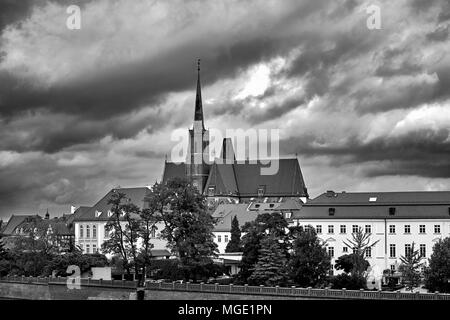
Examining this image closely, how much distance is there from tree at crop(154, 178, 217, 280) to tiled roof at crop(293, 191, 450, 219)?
20.8 meters

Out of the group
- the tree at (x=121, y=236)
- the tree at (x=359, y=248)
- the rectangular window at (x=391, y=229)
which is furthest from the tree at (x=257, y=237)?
the rectangular window at (x=391, y=229)

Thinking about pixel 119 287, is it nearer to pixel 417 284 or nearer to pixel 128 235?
pixel 128 235

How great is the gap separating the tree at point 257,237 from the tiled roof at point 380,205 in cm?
1541

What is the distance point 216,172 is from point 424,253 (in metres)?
54.1

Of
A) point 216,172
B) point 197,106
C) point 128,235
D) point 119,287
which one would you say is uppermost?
point 197,106

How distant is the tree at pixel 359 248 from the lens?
62.7 meters

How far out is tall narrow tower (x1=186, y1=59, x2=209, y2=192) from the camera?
124m

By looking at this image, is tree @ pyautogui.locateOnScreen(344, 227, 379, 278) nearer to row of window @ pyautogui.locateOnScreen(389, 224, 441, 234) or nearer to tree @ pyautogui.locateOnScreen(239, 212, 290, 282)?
row of window @ pyautogui.locateOnScreen(389, 224, 441, 234)

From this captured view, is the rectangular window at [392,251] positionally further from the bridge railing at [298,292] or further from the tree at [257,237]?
the bridge railing at [298,292]

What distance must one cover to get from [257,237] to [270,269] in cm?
433

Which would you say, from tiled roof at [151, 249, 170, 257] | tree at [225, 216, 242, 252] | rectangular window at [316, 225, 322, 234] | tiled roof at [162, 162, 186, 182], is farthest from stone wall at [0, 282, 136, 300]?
tiled roof at [162, 162, 186, 182]

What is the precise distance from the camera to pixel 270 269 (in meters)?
57.5

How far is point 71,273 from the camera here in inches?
2657
